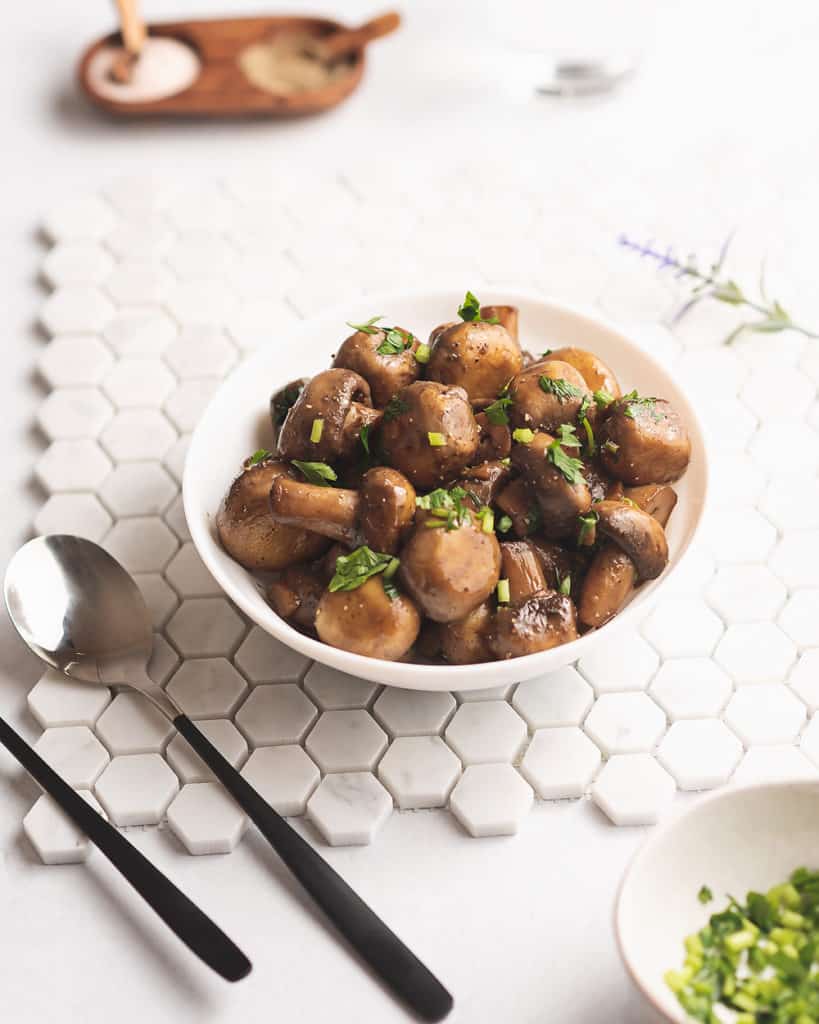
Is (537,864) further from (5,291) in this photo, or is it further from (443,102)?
(443,102)

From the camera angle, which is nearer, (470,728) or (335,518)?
(335,518)

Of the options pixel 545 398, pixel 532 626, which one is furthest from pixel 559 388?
pixel 532 626

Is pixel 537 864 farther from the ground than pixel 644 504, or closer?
closer

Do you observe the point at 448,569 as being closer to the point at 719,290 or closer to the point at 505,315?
the point at 505,315

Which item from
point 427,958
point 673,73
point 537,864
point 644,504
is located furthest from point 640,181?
point 427,958

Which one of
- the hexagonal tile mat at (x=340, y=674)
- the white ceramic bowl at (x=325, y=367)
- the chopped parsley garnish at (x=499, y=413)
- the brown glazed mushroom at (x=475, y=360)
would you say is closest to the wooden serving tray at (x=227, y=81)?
the hexagonal tile mat at (x=340, y=674)

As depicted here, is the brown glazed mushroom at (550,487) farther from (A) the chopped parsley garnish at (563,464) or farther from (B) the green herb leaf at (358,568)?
(B) the green herb leaf at (358,568)
